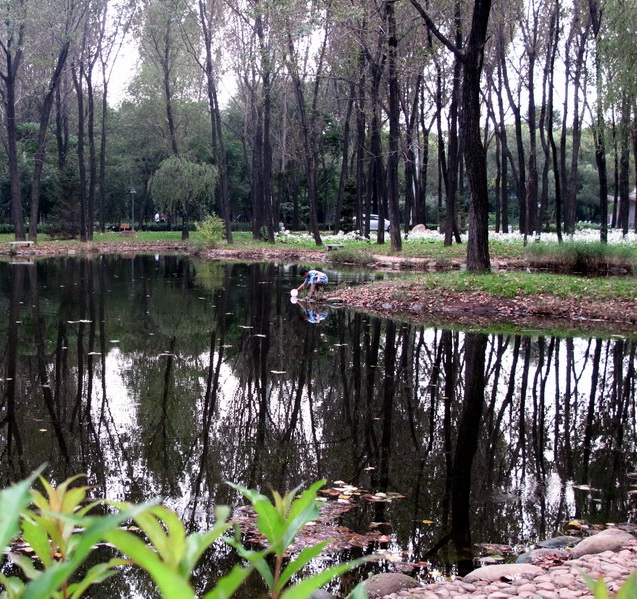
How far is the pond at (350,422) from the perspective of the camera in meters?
5.67

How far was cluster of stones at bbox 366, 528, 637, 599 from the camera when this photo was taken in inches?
157

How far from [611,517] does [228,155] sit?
56472 millimetres

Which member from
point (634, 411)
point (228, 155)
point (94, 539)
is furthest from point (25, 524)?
point (228, 155)

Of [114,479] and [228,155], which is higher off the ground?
[228,155]

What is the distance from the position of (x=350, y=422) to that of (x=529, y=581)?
13.5 ft

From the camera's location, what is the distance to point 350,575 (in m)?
4.63

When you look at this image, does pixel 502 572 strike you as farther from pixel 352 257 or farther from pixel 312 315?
pixel 352 257

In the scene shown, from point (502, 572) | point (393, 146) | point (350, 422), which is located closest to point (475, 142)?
point (350, 422)

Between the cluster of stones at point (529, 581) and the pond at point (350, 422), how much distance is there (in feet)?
1.33

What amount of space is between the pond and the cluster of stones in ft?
1.33

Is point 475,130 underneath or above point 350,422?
above

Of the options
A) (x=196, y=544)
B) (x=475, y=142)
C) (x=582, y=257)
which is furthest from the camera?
(x=582, y=257)

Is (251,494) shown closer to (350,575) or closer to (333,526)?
(350,575)

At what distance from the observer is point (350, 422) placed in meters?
8.18
